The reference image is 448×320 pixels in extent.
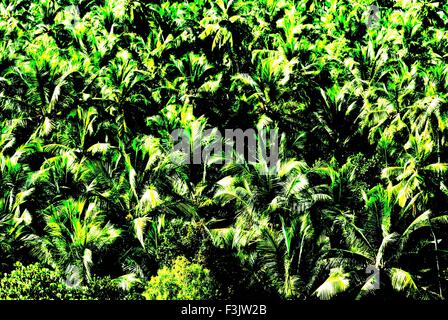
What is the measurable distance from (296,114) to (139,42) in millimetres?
7306

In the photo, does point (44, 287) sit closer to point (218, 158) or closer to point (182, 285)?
point (182, 285)

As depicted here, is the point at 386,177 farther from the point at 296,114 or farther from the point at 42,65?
the point at 42,65

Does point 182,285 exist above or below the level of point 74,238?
below

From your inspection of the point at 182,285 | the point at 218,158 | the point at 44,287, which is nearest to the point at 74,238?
the point at 44,287

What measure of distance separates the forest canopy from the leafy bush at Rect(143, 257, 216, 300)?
3 cm

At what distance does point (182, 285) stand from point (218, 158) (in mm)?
4014

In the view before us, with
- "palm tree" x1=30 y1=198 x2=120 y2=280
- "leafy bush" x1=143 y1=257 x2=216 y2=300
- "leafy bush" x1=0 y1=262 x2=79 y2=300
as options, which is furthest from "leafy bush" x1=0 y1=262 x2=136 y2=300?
"leafy bush" x1=143 y1=257 x2=216 y2=300

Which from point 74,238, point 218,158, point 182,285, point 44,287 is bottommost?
point 182,285

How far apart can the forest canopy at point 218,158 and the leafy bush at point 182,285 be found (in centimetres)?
3

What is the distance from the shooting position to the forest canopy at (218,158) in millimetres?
13328

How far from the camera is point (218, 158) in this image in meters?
16.0

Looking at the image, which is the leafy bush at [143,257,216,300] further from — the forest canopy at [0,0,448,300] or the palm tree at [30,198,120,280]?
the palm tree at [30,198,120,280]

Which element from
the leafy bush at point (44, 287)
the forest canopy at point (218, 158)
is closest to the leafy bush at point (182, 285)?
the forest canopy at point (218, 158)

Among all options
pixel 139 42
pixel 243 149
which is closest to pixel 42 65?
pixel 139 42
